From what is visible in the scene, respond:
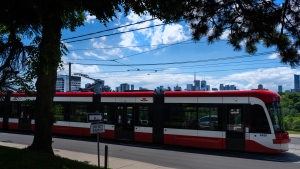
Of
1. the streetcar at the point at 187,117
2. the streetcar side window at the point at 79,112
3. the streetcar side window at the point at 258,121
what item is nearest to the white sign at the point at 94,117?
the streetcar at the point at 187,117

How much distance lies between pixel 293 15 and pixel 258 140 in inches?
420

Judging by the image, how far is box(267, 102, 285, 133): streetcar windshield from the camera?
1441 cm

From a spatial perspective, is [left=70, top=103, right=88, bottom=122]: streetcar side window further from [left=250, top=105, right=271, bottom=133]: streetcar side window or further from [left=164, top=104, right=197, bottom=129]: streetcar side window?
[left=250, top=105, right=271, bottom=133]: streetcar side window

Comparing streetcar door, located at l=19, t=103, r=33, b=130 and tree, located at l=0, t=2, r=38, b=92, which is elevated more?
tree, located at l=0, t=2, r=38, b=92

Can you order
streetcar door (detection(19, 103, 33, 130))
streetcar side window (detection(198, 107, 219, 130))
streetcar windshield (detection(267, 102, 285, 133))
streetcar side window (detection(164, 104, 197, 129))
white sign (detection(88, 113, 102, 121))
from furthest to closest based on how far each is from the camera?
streetcar door (detection(19, 103, 33, 130))
streetcar side window (detection(164, 104, 197, 129))
streetcar side window (detection(198, 107, 219, 130))
streetcar windshield (detection(267, 102, 285, 133))
white sign (detection(88, 113, 102, 121))

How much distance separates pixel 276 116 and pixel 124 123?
8627 mm

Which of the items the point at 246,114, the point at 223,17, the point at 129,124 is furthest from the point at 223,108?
the point at 223,17

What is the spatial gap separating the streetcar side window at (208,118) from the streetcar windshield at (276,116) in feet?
8.48

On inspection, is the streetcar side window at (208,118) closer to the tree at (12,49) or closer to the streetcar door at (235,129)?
the streetcar door at (235,129)

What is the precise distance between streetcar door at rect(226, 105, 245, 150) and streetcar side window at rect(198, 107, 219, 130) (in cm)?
67

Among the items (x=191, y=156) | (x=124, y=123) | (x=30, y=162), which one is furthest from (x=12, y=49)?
(x=124, y=123)

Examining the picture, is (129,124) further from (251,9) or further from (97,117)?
(251,9)

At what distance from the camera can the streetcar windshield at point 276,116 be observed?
567 inches

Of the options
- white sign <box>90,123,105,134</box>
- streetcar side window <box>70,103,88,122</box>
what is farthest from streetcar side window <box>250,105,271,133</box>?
streetcar side window <box>70,103,88,122</box>
